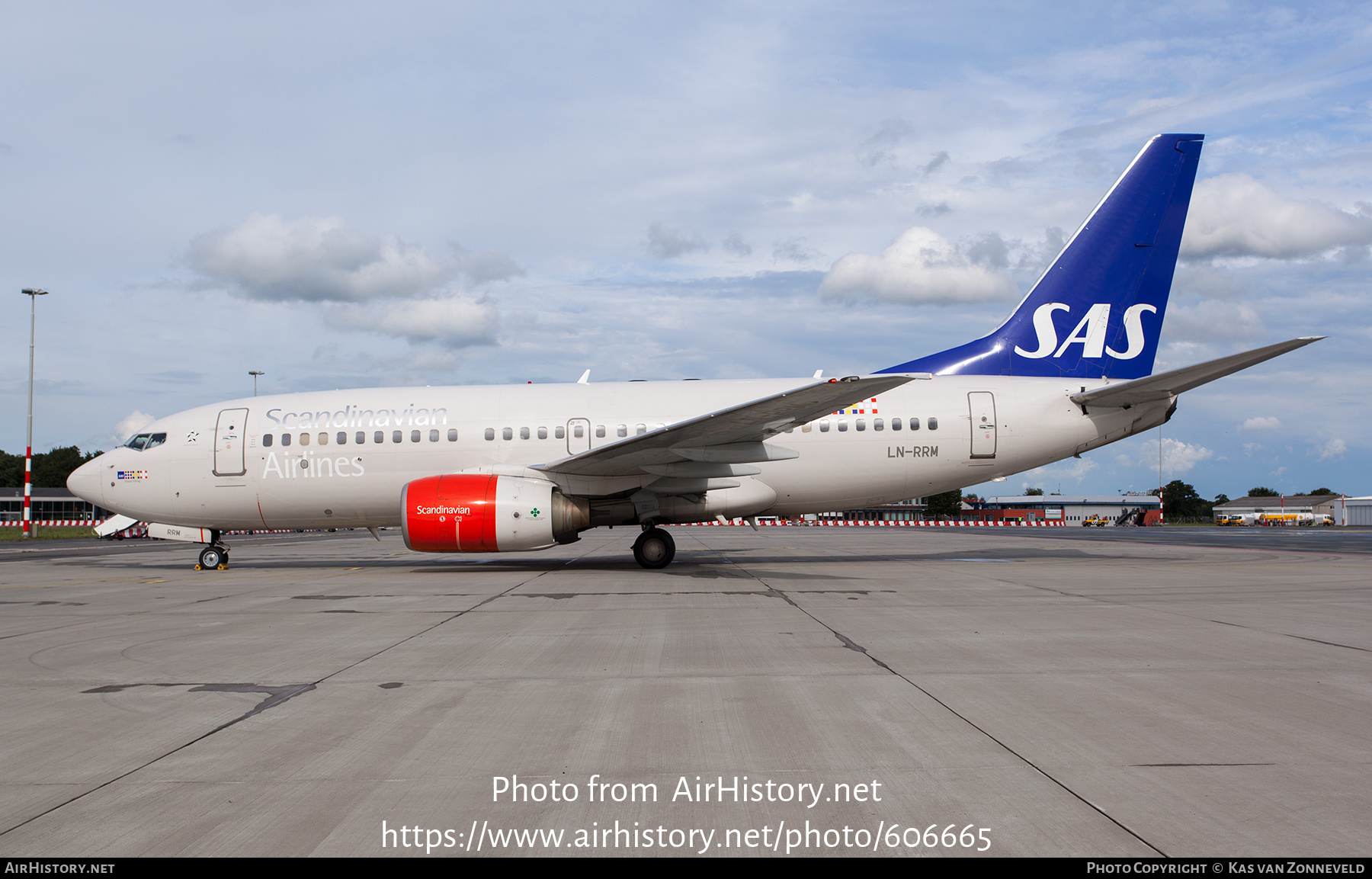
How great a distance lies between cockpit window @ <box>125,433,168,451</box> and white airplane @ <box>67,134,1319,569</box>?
3 centimetres

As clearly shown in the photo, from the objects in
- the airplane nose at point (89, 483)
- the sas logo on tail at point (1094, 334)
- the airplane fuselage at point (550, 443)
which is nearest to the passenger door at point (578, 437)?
the airplane fuselage at point (550, 443)

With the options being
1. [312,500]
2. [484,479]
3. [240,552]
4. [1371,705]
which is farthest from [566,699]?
[240,552]

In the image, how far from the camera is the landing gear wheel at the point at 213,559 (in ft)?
54.4

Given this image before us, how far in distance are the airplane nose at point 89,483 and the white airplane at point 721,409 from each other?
0.04m

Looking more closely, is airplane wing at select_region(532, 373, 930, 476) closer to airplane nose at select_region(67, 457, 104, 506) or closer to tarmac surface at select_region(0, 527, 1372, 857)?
tarmac surface at select_region(0, 527, 1372, 857)

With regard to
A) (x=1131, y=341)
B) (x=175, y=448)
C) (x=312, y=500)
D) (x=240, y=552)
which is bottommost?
(x=240, y=552)

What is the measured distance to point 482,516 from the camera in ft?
43.5

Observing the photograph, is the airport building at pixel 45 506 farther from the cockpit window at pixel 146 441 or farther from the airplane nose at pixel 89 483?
the cockpit window at pixel 146 441

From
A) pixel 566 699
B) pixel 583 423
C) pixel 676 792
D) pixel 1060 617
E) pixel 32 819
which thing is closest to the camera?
pixel 32 819

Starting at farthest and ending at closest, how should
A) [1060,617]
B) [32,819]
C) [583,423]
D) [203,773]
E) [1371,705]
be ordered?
[583,423], [1060,617], [1371,705], [203,773], [32,819]

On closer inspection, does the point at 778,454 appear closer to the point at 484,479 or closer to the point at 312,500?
the point at 484,479

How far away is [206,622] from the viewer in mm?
8695

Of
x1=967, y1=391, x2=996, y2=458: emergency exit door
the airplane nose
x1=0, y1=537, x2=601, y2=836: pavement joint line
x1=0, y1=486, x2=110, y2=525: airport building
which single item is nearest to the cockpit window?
the airplane nose

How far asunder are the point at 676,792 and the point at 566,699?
181 centimetres
